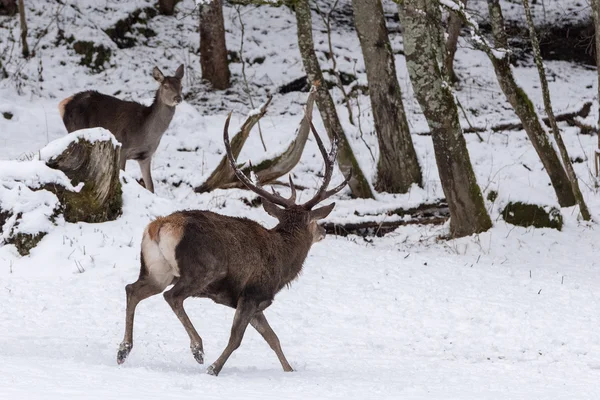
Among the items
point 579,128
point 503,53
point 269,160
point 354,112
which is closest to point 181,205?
point 269,160

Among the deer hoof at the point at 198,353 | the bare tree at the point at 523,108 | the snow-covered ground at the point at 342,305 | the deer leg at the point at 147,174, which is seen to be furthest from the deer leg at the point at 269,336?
the bare tree at the point at 523,108

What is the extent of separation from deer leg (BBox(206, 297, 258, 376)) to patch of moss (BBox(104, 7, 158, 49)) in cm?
1362

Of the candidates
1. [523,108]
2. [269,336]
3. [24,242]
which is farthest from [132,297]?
[523,108]

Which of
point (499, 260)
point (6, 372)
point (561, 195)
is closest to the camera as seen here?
point (6, 372)

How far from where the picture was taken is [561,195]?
12.2 metres

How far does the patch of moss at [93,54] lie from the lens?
1795 centimetres

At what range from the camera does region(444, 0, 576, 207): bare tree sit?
11508 mm

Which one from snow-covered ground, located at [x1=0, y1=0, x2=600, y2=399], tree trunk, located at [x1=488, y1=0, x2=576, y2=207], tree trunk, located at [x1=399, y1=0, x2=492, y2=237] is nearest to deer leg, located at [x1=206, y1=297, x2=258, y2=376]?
snow-covered ground, located at [x1=0, y1=0, x2=600, y2=399]

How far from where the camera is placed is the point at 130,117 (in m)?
12.4

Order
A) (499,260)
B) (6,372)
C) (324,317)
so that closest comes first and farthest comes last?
(6,372)
(324,317)
(499,260)

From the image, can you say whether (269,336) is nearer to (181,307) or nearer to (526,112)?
(181,307)

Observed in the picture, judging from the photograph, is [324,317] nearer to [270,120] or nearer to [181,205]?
[181,205]

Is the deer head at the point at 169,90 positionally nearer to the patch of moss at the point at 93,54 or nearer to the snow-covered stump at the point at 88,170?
Result: the snow-covered stump at the point at 88,170

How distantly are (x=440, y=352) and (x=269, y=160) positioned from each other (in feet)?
15.0
